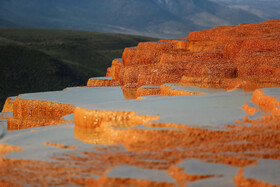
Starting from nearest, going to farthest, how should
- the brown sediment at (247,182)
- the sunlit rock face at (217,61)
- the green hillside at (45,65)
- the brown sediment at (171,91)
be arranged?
the brown sediment at (247,182) < the brown sediment at (171,91) < the sunlit rock face at (217,61) < the green hillside at (45,65)

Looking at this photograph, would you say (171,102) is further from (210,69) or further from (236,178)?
(210,69)

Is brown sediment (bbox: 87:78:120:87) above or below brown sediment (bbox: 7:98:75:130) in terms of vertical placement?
above

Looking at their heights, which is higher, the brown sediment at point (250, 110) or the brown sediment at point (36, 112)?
the brown sediment at point (36, 112)

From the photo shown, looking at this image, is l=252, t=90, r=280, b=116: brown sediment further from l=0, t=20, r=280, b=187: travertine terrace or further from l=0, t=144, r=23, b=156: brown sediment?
l=0, t=144, r=23, b=156: brown sediment

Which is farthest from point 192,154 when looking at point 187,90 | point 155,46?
point 155,46

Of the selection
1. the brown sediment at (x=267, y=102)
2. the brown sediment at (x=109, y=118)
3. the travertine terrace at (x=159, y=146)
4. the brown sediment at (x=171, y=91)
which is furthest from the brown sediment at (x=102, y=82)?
the brown sediment at (x=109, y=118)

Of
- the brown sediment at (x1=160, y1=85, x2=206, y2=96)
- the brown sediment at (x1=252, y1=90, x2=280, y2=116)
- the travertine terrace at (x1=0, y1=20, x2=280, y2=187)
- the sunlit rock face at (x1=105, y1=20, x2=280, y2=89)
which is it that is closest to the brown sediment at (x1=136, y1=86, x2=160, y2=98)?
the brown sediment at (x1=160, y1=85, x2=206, y2=96)

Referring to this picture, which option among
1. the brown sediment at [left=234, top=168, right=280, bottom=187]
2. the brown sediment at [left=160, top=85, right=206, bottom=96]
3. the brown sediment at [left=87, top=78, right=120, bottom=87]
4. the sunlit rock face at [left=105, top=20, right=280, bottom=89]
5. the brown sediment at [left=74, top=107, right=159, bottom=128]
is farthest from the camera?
the brown sediment at [left=87, top=78, right=120, bottom=87]

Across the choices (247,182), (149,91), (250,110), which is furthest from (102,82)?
(247,182)

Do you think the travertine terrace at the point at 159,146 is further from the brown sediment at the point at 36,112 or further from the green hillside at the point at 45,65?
the green hillside at the point at 45,65
